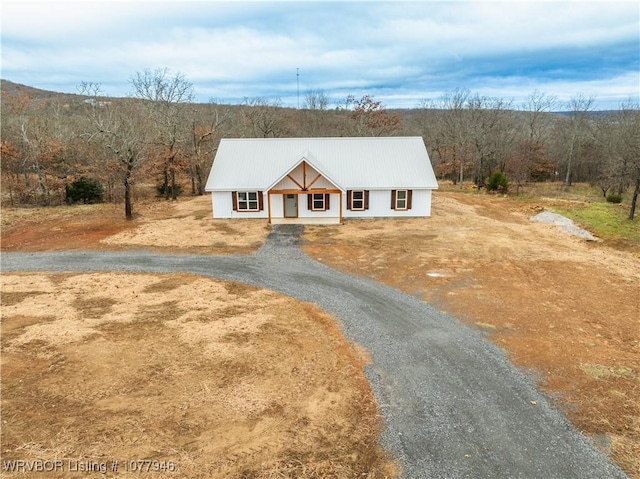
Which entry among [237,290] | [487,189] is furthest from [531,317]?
[487,189]

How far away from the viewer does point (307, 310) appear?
13.7m

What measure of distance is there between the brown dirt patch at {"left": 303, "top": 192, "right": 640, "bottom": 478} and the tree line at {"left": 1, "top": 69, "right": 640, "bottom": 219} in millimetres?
11803

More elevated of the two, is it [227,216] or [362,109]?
[362,109]

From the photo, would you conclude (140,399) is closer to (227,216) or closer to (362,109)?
(227,216)

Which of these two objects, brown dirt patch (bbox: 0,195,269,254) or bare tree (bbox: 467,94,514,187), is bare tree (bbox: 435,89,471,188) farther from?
brown dirt patch (bbox: 0,195,269,254)

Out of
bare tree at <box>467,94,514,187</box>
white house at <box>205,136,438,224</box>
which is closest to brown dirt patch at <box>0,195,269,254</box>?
white house at <box>205,136,438,224</box>

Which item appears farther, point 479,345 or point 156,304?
point 156,304

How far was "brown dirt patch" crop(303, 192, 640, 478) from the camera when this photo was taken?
9094mm

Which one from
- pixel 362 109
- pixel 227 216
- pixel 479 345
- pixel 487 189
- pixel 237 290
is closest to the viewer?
pixel 479 345

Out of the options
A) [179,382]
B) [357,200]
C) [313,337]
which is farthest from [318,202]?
[179,382]

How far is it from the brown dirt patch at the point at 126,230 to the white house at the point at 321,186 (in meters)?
1.57

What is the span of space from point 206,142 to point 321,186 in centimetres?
1954

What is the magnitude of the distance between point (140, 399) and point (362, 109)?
4804 centimetres

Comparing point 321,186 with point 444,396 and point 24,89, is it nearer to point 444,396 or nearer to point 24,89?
point 444,396
